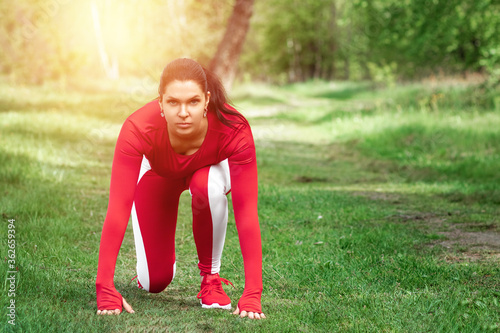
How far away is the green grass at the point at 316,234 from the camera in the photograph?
3.02 m

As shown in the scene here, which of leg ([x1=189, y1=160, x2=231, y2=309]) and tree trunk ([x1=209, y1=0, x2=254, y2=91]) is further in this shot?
tree trunk ([x1=209, y1=0, x2=254, y2=91])

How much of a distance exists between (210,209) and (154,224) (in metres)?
0.39

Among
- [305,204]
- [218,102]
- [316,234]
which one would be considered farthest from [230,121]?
[305,204]

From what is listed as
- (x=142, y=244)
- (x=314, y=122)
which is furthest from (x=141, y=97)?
(x=142, y=244)

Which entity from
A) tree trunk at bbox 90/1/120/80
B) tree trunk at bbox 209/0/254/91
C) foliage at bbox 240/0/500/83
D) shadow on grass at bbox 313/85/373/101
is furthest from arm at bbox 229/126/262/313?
shadow on grass at bbox 313/85/373/101

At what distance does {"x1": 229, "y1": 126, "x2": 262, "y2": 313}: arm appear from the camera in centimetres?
301

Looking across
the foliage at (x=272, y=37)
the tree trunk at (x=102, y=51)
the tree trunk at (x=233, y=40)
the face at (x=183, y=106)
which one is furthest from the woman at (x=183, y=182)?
the tree trunk at (x=102, y=51)

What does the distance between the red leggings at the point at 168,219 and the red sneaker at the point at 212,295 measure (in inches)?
2.0

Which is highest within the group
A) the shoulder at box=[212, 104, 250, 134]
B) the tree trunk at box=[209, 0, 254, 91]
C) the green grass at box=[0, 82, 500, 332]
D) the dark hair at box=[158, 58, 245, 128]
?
the tree trunk at box=[209, 0, 254, 91]

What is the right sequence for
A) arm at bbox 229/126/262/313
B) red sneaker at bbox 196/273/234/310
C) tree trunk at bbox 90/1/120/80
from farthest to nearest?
1. tree trunk at bbox 90/1/120/80
2. red sneaker at bbox 196/273/234/310
3. arm at bbox 229/126/262/313

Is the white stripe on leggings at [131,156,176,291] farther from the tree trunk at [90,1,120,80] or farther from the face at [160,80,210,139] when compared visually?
the tree trunk at [90,1,120,80]

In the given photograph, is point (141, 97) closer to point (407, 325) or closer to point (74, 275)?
point (74, 275)

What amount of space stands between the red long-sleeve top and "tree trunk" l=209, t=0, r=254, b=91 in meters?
14.2

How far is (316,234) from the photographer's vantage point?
195 inches
